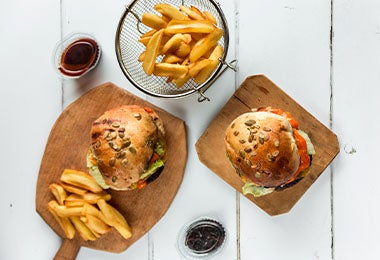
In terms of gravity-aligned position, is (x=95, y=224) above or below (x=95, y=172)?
below

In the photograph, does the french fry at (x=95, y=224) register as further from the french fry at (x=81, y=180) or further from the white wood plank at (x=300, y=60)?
the white wood plank at (x=300, y=60)

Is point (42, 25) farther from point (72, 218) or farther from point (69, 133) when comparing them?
point (72, 218)

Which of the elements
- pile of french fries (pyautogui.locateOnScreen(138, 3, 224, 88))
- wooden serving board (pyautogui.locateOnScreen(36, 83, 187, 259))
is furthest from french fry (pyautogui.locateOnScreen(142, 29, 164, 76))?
wooden serving board (pyautogui.locateOnScreen(36, 83, 187, 259))

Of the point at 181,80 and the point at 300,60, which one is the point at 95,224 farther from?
the point at 300,60

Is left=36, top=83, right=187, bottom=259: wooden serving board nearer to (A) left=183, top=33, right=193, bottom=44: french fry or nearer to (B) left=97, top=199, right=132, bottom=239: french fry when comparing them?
(B) left=97, top=199, right=132, bottom=239: french fry

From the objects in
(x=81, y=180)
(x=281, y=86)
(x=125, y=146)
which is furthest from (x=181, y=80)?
(x=81, y=180)

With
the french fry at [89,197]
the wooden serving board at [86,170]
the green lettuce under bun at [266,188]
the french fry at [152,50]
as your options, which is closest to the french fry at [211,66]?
the french fry at [152,50]
